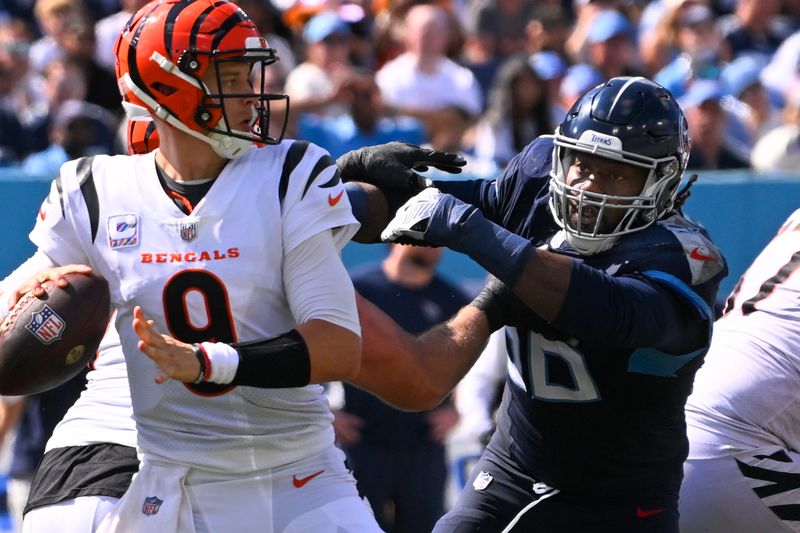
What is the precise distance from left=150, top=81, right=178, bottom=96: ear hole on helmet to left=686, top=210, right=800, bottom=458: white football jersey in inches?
77.5

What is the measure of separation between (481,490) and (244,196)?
126 centimetres

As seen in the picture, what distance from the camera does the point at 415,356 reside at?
12.7 feet

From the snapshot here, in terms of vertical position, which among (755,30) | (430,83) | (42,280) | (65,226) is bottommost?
(430,83)

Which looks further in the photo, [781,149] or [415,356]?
[781,149]

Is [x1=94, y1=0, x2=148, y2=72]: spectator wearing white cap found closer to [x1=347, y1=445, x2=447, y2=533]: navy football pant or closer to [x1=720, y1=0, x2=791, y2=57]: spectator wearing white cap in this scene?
[x1=347, y1=445, x2=447, y2=533]: navy football pant

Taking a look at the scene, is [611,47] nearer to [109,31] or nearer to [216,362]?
[109,31]

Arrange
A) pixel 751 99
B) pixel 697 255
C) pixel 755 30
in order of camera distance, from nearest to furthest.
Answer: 1. pixel 697 255
2. pixel 751 99
3. pixel 755 30

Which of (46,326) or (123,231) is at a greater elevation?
(123,231)

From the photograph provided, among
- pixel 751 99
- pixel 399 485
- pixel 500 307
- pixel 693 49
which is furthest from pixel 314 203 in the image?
pixel 693 49

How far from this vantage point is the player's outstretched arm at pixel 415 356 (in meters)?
3.75

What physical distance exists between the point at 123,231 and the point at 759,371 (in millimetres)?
2062

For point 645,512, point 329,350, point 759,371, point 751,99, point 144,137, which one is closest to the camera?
point 329,350

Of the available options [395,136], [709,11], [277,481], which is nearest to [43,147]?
[395,136]

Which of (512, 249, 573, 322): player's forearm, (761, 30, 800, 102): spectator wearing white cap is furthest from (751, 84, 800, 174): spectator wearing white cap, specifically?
(512, 249, 573, 322): player's forearm
